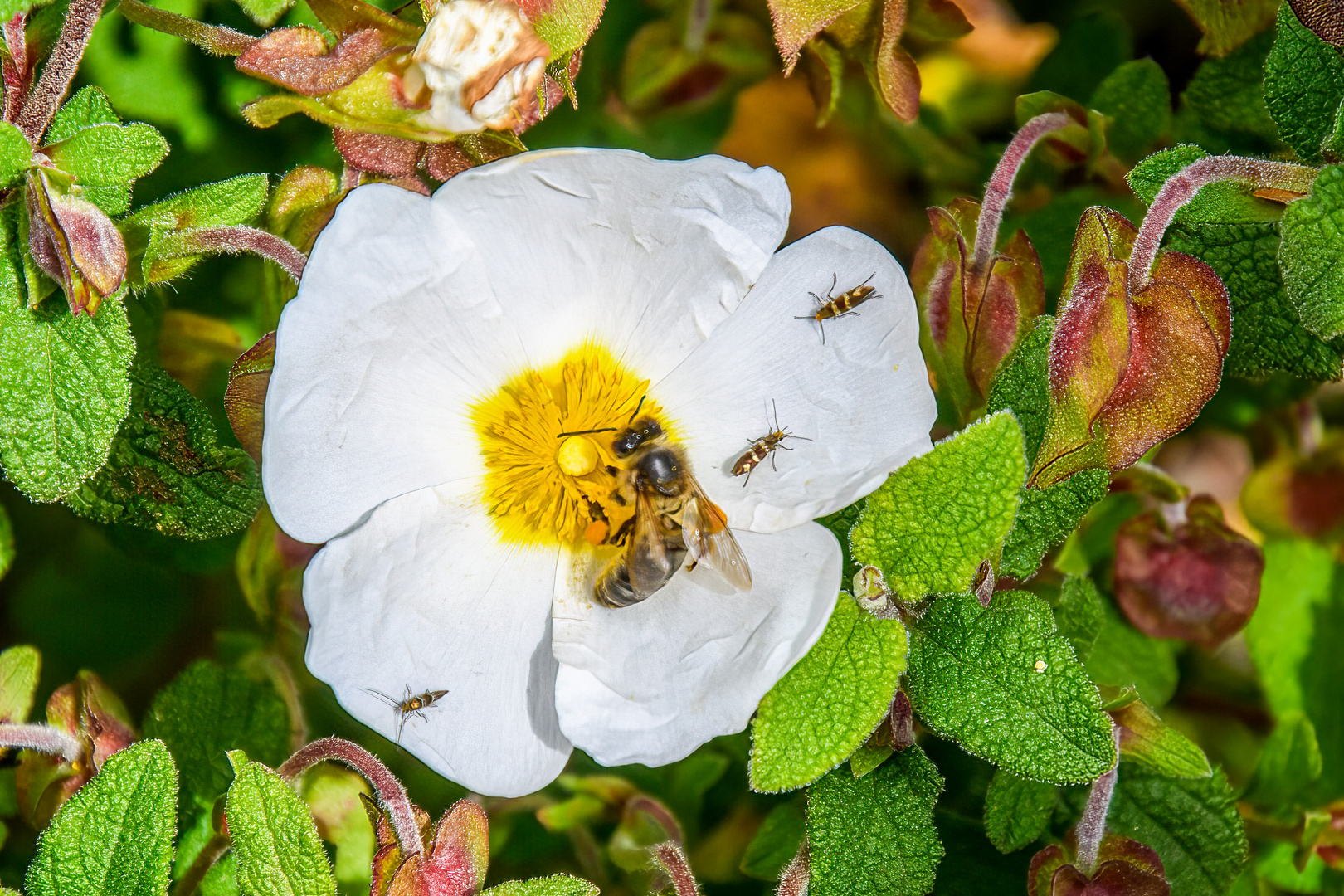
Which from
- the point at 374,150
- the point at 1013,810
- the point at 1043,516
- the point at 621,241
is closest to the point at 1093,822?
the point at 1013,810

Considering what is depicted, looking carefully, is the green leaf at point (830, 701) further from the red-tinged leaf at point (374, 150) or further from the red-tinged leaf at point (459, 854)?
the red-tinged leaf at point (374, 150)

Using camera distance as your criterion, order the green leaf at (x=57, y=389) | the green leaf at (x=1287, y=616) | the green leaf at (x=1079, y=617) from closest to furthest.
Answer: the green leaf at (x=57, y=389)
the green leaf at (x=1079, y=617)
the green leaf at (x=1287, y=616)

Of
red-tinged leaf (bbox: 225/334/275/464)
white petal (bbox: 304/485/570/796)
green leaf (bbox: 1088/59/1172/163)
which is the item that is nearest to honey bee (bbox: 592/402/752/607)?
white petal (bbox: 304/485/570/796)

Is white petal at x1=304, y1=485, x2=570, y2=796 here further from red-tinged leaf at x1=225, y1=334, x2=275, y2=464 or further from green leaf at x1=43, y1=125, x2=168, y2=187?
green leaf at x1=43, y1=125, x2=168, y2=187

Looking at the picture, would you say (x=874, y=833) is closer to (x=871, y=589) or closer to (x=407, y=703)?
(x=871, y=589)

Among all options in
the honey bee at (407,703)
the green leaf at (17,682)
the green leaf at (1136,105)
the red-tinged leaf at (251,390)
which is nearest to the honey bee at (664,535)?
the honey bee at (407,703)

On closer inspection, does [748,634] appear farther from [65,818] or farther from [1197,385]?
[65,818]
